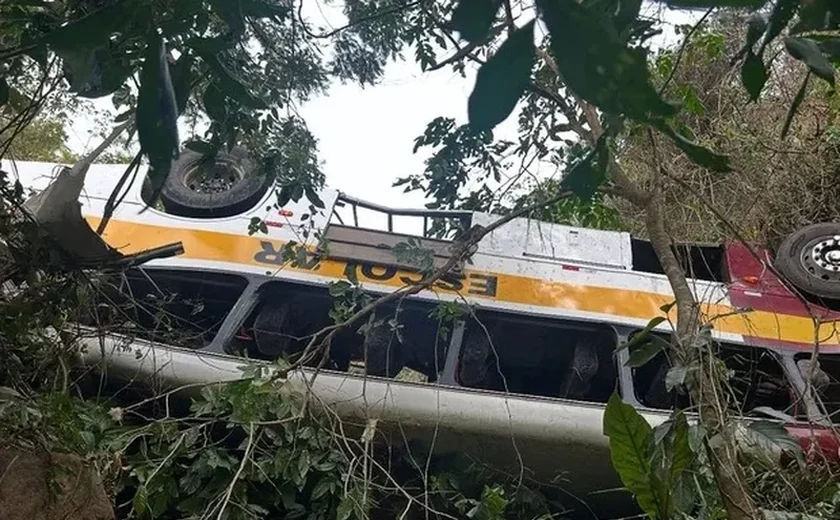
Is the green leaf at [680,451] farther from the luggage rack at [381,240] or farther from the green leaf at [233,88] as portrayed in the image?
the luggage rack at [381,240]

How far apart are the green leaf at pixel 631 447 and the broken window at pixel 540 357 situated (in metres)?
1.75

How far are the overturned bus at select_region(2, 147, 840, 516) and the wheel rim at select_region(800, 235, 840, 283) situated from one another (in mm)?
11

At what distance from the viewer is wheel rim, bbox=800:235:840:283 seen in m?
4.50

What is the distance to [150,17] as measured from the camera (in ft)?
4.08

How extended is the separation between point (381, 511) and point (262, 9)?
9.51 ft

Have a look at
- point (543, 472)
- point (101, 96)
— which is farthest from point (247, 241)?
point (101, 96)

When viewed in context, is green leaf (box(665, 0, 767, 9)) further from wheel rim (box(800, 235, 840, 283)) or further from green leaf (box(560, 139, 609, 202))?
wheel rim (box(800, 235, 840, 283))

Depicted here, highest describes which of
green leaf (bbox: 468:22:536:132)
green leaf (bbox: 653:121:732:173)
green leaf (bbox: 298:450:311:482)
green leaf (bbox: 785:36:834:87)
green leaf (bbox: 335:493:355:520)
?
green leaf (bbox: 468:22:536:132)

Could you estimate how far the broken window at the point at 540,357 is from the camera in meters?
4.27

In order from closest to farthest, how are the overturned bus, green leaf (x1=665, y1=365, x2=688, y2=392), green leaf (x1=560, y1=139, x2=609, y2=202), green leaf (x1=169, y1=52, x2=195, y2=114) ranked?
green leaf (x1=560, y1=139, x2=609, y2=202), green leaf (x1=169, y1=52, x2=195, y2=114), green leaf (x1=665, y1=365, x2=688, y2=392), the overturned bus

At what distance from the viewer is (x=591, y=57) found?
0.74m

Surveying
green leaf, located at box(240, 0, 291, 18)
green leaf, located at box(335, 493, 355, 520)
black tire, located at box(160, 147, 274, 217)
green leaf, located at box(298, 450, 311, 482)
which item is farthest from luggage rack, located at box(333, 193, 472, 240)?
green leaf, located at box(240, 0, 291, 18)

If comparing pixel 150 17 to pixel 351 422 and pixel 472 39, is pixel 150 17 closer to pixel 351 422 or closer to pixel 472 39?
pixel 472 39

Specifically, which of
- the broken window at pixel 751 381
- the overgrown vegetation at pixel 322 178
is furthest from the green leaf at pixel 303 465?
the broken window at pixel 751 381
